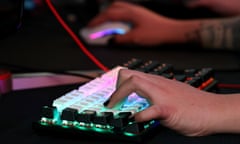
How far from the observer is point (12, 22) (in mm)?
791

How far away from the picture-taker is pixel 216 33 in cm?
122

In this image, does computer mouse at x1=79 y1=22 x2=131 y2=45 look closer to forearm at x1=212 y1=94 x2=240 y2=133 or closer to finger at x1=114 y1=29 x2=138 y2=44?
finger at x1=114 y1=29 x2=138 y2=44

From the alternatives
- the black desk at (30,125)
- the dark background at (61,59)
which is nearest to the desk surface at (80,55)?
the dark background at (61,59)

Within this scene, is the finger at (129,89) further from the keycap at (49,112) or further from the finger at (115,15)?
the finger at (115,15)

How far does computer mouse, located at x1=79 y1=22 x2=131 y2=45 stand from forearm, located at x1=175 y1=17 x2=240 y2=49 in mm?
161

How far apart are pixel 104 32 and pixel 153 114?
2.39 feet

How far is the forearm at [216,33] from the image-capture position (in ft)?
3.93

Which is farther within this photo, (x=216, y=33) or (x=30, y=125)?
(x=216, y=33)

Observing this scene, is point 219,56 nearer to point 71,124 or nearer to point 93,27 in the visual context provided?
→ point 93,27

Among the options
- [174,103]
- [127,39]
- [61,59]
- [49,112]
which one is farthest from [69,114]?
[127,39]

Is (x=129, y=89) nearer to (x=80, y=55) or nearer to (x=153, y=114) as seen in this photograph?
(x=153, y=114)

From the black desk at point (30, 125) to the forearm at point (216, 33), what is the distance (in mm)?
313

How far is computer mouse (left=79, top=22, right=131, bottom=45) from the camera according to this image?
1292 mm

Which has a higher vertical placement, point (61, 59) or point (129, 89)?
point (61, 59)
